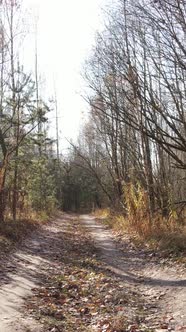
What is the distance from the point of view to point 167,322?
5875 mm

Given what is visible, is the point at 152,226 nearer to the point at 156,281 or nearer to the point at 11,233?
the point at 11,233

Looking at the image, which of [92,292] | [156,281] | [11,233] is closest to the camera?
[92,292]

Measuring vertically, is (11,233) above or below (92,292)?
above

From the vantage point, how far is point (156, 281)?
27.6 ft

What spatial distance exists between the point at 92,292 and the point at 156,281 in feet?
4.54

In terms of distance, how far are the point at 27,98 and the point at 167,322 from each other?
14.1 meters

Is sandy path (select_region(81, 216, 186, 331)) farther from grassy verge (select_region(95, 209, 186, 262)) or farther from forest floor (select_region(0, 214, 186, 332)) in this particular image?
grassy verge (select_region(95, 209, 186, 262))

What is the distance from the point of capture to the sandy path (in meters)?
6.12

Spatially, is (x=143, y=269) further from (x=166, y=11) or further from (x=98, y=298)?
(x=166, y=11)

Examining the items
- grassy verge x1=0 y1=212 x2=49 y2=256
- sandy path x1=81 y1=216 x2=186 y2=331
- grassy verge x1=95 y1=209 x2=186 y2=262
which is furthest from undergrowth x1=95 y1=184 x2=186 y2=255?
grassy verge x1=0 y1=212 x2=49 y2=256

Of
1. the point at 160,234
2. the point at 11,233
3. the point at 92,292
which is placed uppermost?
the point at 11,233

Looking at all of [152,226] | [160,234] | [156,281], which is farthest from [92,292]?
[152,226]

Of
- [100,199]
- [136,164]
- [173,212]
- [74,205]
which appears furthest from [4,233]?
[74,205]

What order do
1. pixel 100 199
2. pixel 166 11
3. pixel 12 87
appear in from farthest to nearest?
1. pixel 100 199
2. pixel 12 87
3. pixel 166 11
